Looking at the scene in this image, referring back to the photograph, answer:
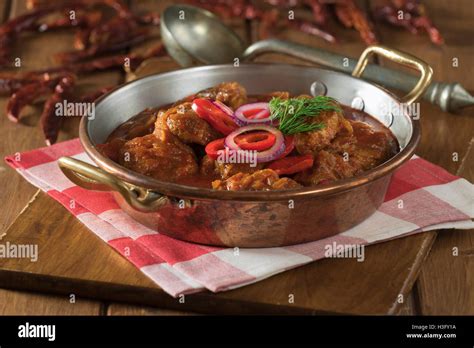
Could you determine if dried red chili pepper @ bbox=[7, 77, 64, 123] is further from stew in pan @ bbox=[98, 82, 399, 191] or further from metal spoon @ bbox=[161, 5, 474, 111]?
stew in pan @ bbox=[98, 82, 399, 191]

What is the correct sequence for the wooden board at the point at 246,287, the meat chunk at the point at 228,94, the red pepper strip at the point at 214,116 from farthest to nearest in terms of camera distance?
the meat chunk at the point at 228,94, the red pepper strip at the point at 214,116, the wooden board at the point at 246,287

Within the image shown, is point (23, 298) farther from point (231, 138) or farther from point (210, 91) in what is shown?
point (210, 91)

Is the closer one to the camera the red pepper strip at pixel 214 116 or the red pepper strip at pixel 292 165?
the red pepper strip at pixel 292 165

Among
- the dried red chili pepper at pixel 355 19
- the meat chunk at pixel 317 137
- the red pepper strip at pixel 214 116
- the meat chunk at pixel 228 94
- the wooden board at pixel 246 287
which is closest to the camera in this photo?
the wooden board at pixel 246 287

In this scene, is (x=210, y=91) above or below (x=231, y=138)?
above

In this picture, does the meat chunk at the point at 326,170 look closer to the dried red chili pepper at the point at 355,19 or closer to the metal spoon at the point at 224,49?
the metal spoon at the point at 224,49

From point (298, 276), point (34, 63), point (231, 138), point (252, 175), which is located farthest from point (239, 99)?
point (34, 63)

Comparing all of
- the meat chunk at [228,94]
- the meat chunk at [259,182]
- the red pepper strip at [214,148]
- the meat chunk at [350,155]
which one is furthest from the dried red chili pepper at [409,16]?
the meat chunk at [259,182]
